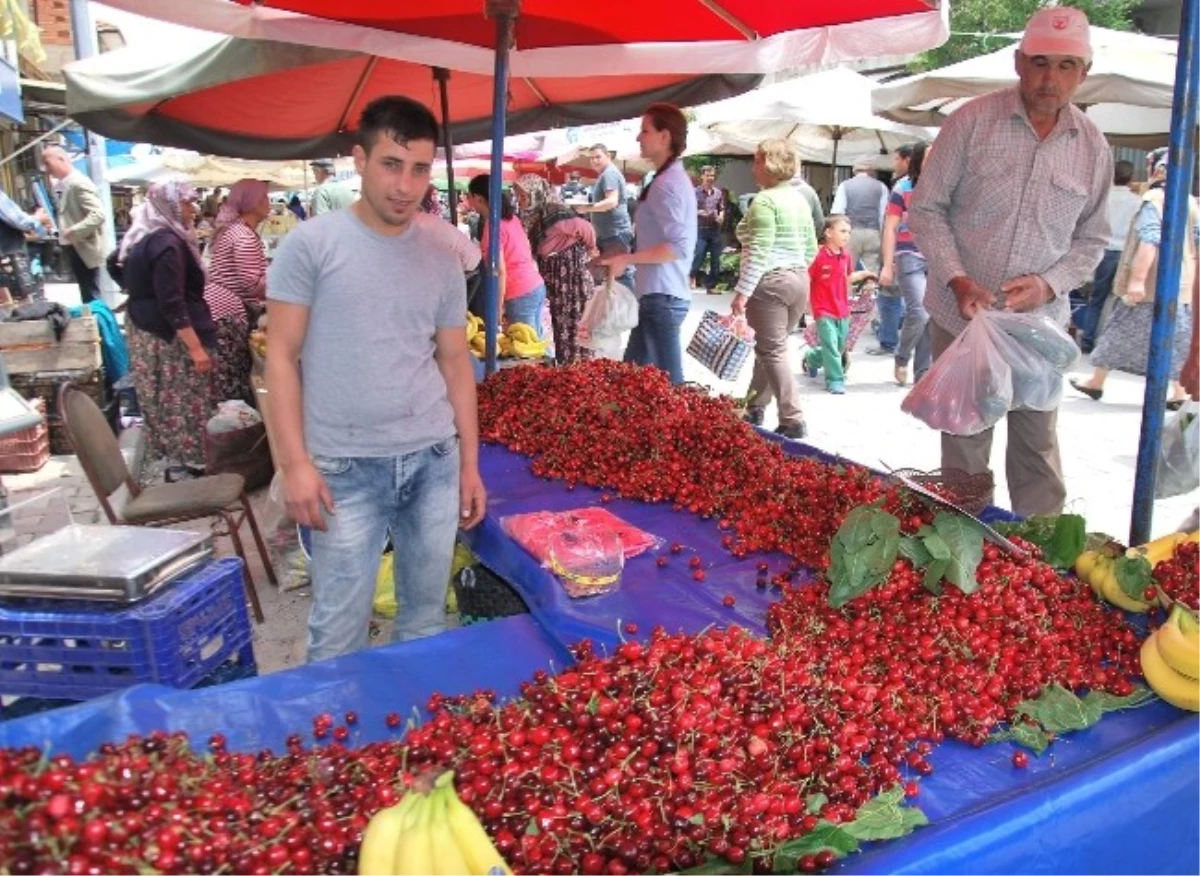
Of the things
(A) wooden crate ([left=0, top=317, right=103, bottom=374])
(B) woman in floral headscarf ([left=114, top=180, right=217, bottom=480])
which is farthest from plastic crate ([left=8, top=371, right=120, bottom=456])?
(B) woman in floral headscarf ([left=114, top=180, right=217, bottom=480])

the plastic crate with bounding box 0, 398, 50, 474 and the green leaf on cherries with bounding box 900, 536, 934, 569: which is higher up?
the green leaf on cherries with bounding box 900, 536, 934, 569

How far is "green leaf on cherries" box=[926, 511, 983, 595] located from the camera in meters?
1.98

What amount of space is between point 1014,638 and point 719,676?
0.77m

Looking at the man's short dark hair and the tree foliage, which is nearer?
the man's short dark hair

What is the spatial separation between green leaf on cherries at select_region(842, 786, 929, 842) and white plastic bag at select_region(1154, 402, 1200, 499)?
101 inches

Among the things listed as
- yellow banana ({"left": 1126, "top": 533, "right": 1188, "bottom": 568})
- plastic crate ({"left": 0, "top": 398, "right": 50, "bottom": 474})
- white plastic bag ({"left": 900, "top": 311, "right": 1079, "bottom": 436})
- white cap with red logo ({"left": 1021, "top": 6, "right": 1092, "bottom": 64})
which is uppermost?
white cap with red logo ({"left": 1021, "top": 6, "right": 1092, "bottom": 64})

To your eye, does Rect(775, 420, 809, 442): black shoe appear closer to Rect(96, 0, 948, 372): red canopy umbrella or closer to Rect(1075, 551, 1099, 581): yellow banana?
Rect(96, 0, 948, 372): red canopy umbrella

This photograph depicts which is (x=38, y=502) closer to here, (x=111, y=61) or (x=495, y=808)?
(x=111, y=61)

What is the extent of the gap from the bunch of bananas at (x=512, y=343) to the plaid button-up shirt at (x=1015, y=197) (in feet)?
9.56

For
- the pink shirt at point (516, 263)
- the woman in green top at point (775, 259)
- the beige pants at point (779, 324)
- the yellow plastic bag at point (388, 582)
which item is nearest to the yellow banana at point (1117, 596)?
the yellow plastic bag at point (388, 582)

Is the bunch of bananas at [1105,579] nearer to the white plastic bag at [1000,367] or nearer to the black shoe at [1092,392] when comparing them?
the white plastic bag at [1000,367]

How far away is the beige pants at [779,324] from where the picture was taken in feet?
21.1

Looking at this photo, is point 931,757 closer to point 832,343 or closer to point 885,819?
point 885,819

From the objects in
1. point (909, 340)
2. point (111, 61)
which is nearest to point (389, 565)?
point (111, 61)
